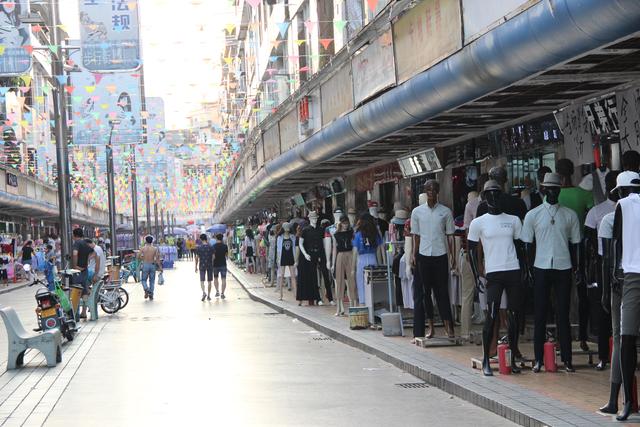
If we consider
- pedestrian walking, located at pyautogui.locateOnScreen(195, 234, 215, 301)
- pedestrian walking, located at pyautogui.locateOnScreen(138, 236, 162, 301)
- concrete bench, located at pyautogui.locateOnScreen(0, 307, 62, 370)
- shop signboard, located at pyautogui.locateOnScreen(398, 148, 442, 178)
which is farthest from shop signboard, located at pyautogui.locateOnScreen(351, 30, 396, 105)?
pedestrian walking, located at pyautogui.locateOnScreen(138, 236, 162, 301)

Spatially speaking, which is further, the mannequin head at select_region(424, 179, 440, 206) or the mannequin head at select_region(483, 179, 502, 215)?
the mannequin head at select_region(424, 179, 440, 206)

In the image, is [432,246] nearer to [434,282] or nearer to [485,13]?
[434,282]

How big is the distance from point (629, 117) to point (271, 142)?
69.7ft

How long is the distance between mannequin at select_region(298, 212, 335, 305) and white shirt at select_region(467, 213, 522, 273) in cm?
1246

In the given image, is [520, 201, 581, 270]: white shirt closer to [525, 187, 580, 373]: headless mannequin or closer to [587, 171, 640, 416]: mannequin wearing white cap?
[525, 187, 580, 373]: headless mannequin

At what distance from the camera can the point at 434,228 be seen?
13930mm

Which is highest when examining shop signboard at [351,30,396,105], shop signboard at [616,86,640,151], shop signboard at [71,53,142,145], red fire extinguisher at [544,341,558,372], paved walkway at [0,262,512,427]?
shop signboard at [71,53,142,145]

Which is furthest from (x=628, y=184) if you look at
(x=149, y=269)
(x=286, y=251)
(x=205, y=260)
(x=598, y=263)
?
(x=149, y=269)

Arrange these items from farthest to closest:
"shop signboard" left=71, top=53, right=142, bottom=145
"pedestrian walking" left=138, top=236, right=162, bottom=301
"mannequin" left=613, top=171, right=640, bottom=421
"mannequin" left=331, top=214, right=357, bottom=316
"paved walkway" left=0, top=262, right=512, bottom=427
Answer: "shop signboard" left=71, top=53, right=142, bottom=145
"pedestrian walking" left=138, top=236, right=162, bottom=301
"mannequin" left=331, top=214, right=357, bottom=316
"paved walkway" left=0, top=262, right=512, bottom=427
"mannequin" left=613, top=171, right=640, bottom=421

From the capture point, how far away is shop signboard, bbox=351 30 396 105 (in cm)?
1633

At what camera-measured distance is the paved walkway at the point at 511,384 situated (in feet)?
28.1

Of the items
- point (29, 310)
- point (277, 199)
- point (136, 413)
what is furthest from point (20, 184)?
point (136, 413)

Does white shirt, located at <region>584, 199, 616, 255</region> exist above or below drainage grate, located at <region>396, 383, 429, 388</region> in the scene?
above

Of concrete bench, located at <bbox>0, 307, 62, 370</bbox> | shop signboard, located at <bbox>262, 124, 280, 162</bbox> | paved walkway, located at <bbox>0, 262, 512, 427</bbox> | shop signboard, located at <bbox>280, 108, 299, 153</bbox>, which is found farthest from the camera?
shop signboard, located at <bbox>262, 124, 280, 162</bbox>
